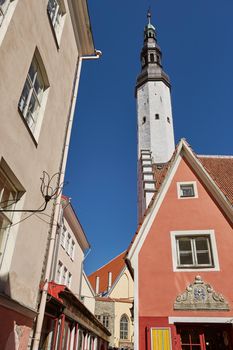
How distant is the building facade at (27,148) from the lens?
5621mm

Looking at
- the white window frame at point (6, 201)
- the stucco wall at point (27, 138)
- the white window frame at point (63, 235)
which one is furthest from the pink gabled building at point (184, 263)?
the white window frame at point (63, 235)

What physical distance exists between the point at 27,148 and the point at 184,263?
7.36 meters

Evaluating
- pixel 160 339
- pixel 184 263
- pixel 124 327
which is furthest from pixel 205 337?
pixel 124 327

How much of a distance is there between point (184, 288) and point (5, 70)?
349 inches

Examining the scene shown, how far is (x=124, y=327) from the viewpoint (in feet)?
113

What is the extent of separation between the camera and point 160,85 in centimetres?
3678

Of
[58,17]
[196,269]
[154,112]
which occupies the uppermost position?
[154,112]

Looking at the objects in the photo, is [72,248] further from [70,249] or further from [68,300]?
[68,300]

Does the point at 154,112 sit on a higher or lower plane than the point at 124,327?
higher

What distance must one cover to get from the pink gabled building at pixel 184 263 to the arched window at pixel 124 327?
26638mm

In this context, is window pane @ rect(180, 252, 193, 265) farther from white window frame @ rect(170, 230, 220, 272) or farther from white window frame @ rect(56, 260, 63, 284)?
white window frame @ rect(56, 260, 63, 284)

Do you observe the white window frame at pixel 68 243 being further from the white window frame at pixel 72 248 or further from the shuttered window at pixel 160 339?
the shuttered window at pixel 160 339

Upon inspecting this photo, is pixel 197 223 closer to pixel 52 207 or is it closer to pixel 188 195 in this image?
pixel 188 195

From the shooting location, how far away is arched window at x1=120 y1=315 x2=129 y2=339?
1335 inches
